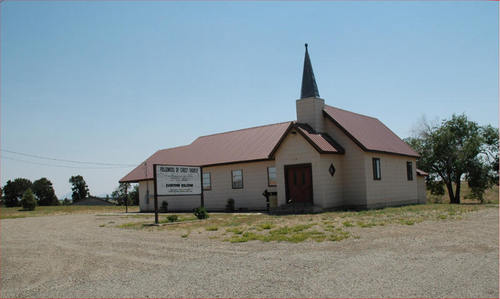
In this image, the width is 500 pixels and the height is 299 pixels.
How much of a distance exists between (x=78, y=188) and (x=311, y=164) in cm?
7700

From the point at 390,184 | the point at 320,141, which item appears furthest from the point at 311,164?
the point at 390,184

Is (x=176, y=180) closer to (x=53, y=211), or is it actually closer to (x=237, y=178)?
(x=237, y=178)

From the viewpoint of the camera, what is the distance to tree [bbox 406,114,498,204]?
39.0m

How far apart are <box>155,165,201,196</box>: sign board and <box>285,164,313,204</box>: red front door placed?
489 centimetres

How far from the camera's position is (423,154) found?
1606 inches

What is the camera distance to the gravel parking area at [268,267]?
261 inches

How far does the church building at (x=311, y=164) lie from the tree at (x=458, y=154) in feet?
30.6

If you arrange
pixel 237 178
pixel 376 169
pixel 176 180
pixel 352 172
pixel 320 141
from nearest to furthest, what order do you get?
pixel 176 180
pixel 320 141
pixel 352 172
pixel 376 169
pixel 237 178

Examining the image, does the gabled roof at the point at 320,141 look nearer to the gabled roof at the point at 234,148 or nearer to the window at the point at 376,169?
the gabled roof at the point at 234,148

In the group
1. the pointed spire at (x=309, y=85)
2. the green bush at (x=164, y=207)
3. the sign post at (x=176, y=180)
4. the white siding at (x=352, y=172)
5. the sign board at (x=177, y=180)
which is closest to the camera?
the sign post at (x=176, y=180)

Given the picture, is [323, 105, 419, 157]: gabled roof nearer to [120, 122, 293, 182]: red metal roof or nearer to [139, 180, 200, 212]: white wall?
[120, 122, 293, 182]: red metal roof

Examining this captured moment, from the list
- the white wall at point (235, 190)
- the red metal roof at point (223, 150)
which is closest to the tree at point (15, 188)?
the red metal roof at point (223, 150)

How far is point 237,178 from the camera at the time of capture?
1096 inches

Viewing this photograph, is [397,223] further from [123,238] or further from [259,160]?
[259,160]
